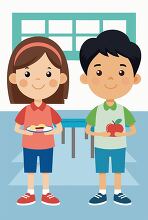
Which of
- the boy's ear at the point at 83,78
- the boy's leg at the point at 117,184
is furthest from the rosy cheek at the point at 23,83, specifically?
the boy's leg at the point at 117,184

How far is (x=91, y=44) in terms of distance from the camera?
5.20 meters

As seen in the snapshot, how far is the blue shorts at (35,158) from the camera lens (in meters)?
5.39

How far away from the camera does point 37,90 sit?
5.26m

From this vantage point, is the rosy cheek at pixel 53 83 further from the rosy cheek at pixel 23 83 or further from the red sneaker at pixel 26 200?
the red sneaker at pixel 26 200

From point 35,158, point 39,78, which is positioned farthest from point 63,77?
point 35,158

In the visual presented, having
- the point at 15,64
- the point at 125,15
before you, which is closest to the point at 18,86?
the point at 15,64

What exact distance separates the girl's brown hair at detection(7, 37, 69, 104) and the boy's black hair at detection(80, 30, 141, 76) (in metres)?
0.23

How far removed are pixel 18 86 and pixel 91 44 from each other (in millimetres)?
735

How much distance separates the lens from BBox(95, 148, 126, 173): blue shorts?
5.36 metres

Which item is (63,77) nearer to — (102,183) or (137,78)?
(137,78)

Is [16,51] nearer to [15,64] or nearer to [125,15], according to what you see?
[15,64]

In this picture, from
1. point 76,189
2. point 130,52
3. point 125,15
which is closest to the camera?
point 130,52

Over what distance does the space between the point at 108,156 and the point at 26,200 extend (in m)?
0.83

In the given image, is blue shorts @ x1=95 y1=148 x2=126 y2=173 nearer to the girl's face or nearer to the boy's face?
the boy's face
